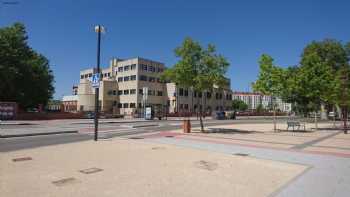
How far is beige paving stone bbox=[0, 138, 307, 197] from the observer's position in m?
5.99

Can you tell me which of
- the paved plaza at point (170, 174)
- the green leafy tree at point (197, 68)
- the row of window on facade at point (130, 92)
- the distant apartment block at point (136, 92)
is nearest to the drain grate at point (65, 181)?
the paved plaza at point (170, 174)

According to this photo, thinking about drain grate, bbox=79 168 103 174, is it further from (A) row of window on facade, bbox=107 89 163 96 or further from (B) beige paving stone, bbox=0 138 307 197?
(A) row of window on facade, bbox=107 89 163 96

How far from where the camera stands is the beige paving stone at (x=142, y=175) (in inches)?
236

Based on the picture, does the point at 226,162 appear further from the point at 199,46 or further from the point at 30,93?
the point at 30,93

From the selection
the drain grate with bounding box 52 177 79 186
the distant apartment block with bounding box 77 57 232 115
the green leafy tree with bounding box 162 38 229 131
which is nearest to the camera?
the drain grate with bounding box 52 177 79 186

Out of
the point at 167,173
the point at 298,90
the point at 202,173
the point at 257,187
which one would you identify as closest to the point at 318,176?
the point at 257,187

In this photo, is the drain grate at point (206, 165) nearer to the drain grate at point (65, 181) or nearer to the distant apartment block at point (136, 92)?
the drain grate at point (65, 181)

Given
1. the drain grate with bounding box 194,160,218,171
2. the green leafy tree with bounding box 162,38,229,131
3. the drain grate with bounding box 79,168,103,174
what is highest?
the green leafy tree with bounding box 162,38,229,131

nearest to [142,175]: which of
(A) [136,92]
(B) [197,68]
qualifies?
(B) [197,68]

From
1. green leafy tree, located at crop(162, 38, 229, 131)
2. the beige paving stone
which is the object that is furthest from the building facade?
the beige paving stone

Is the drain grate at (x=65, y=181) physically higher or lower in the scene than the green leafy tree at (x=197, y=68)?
lower

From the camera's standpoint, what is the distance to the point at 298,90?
26.1 metres

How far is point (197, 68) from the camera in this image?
70.7ft

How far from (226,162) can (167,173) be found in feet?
8.62
